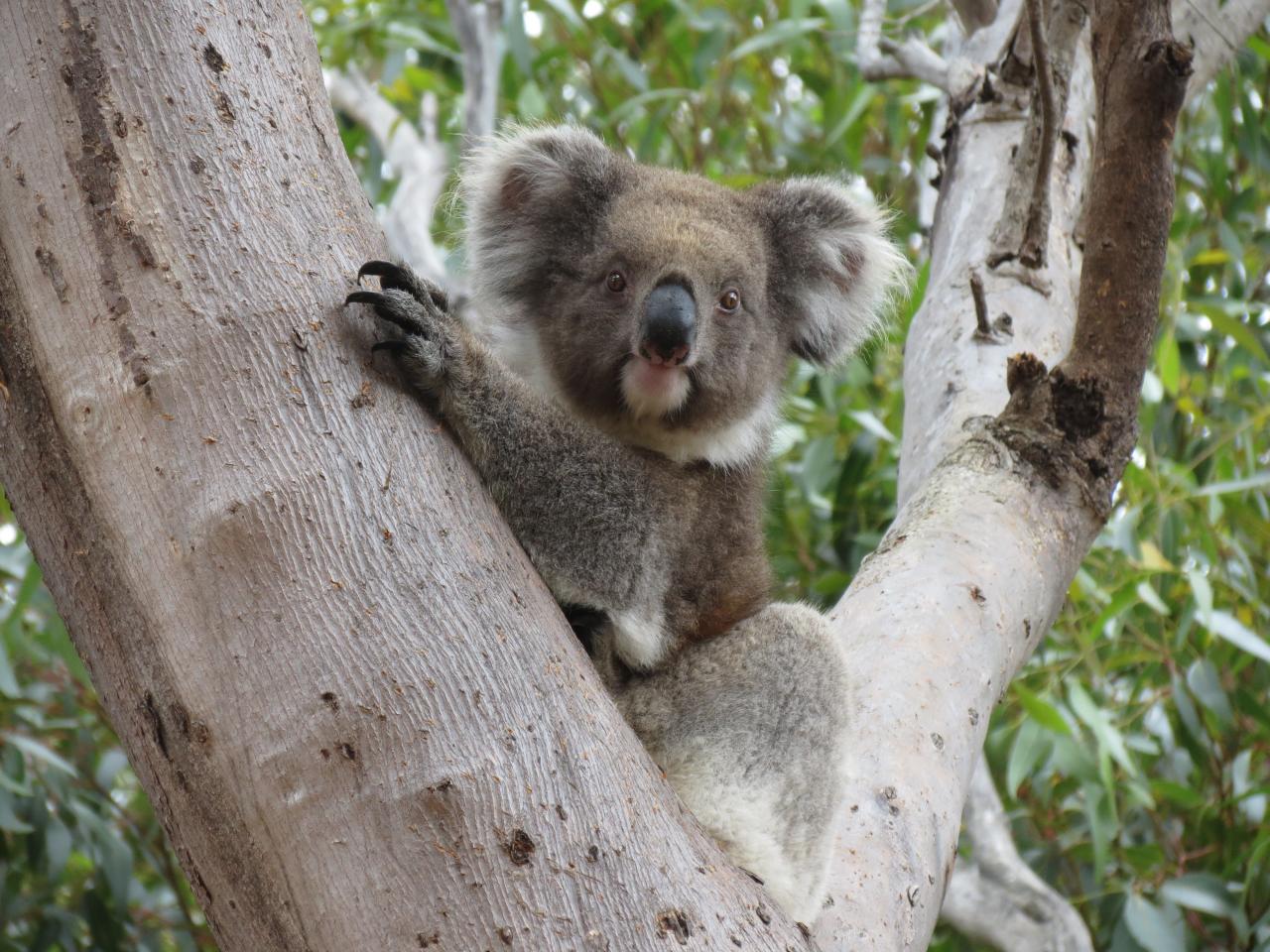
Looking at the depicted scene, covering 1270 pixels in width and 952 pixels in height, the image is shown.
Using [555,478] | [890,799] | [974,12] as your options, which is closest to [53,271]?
[555,478]

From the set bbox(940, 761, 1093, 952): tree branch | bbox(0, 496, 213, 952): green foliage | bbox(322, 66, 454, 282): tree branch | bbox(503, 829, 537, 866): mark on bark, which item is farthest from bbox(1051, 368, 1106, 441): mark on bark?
bbox(322, 66, 454, 282): tree branch

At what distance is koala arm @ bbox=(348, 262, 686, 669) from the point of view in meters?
1.65

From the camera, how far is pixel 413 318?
62.7 inches

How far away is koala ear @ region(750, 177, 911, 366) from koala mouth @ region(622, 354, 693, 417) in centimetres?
45

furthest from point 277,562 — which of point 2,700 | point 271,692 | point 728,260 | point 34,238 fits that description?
point 2,700

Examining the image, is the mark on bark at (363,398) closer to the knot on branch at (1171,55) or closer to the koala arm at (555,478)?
the koala arm at (555,478)

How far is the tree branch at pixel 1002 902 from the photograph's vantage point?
125 inches

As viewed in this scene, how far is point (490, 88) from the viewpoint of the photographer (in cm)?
442

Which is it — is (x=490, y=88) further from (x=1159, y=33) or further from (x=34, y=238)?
(x=34, y=238)

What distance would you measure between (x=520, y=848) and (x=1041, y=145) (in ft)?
6.16

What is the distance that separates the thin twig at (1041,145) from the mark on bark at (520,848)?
1686mm

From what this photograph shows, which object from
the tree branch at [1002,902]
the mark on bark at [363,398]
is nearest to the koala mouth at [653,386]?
the mark on bark at [363,398]

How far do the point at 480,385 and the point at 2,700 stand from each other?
99.7 inches

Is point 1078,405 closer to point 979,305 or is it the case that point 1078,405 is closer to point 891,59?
point 979,305
